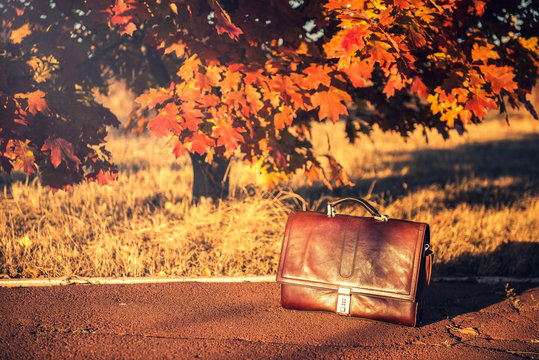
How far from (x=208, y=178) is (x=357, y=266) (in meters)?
3.02

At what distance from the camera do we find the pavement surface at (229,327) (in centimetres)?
295

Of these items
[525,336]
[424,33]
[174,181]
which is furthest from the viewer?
[174,181]

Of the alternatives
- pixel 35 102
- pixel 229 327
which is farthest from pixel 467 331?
pixel 35 102

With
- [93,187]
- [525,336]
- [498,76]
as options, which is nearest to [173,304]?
[525,336]

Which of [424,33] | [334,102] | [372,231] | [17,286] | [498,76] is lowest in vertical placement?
[17,286]

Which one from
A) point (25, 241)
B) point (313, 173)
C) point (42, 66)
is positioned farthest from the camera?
point (313, 173)

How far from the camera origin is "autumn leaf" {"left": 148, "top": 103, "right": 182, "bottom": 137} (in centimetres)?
391

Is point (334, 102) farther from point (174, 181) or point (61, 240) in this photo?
point (174, 181)

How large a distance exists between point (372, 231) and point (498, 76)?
1514mm

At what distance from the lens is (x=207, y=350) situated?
295cm

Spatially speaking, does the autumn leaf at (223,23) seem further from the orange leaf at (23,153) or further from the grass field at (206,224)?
the grass field at (206,224)

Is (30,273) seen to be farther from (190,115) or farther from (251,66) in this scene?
(251,66)

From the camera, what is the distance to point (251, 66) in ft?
13.4

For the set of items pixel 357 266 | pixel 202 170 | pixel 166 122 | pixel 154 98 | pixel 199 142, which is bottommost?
pixel 357 266
